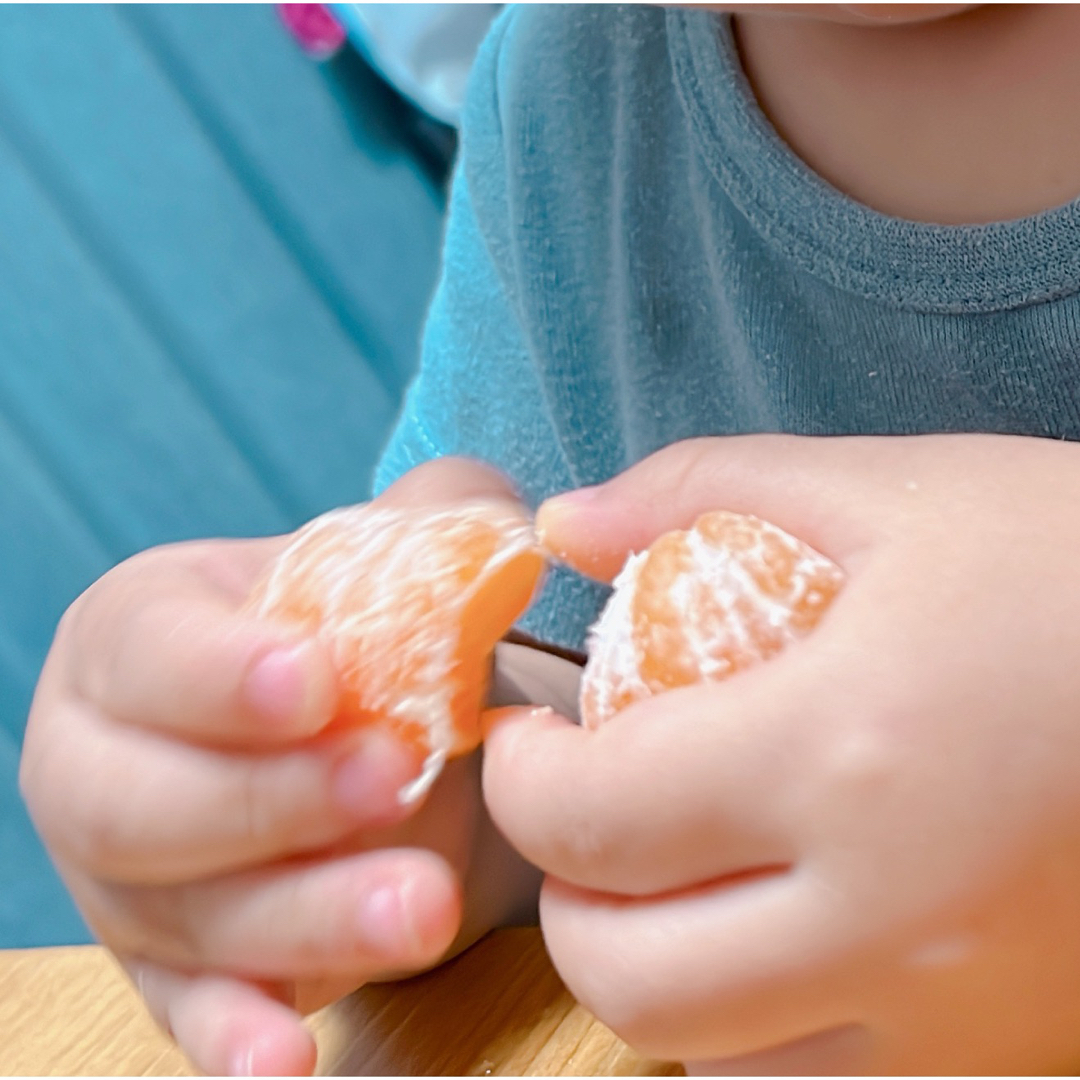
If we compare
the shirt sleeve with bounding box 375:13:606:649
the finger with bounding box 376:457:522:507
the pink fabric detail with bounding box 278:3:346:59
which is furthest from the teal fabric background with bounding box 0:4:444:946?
the finger with bounding box 376:457:522:507

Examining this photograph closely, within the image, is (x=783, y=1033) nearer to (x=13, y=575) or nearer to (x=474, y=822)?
(x=474, y=822)

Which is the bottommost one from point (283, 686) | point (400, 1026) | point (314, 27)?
point (400, 1026)

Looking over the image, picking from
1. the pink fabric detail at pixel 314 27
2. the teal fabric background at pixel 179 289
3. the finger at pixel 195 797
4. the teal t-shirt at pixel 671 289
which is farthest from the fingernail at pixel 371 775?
the pink fabric detail at pixel 314 27

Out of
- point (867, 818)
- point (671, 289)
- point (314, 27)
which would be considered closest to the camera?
point (867, 818)

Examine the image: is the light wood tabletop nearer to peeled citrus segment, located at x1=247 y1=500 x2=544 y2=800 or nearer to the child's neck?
peeled citrus segment, located at x1=247 y1=500 x2=544 y2=800

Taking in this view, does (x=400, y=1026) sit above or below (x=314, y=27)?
below

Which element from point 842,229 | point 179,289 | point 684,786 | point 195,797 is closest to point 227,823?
point 195,797

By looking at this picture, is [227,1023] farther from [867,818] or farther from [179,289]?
[179,289]
